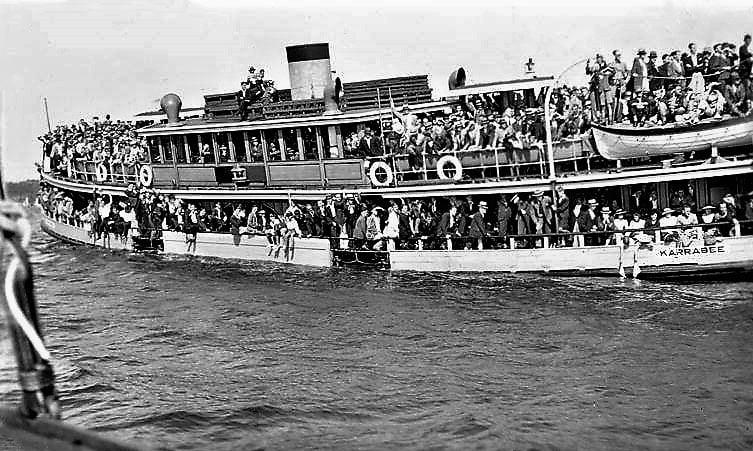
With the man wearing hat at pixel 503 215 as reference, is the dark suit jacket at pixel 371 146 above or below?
above

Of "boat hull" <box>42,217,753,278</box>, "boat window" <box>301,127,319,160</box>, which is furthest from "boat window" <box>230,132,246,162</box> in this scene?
"boat hull" <box>42,217,753,278</box>

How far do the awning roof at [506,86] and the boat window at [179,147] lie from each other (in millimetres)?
9179

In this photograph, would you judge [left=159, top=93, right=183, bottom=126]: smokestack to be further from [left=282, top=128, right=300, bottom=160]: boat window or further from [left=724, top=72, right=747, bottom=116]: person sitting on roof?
[left=724, top=72, right=747, bottom=116]: person sitting on roof

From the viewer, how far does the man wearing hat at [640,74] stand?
703 inches

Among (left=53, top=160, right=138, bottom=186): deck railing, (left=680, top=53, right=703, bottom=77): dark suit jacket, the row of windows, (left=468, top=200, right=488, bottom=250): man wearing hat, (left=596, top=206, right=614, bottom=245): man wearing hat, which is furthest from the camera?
(left=53, top=160, right=138, bottom=186): deck railing

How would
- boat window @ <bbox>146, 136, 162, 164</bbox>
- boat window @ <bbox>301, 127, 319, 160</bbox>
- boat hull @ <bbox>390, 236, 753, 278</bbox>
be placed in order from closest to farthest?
boat hull @ <bbox>390, 236, 753, 278</bbox>, boat window @ <bbox>301, 127, 319, 160</bbox>, boat window @ <bbox>146, 136, 162, 164</bbox>

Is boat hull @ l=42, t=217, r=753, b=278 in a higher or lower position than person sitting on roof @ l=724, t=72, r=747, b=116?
lower

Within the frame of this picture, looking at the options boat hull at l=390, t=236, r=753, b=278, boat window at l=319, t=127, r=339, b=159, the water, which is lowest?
the water

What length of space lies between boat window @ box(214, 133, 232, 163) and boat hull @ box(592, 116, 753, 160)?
11092 millimetres

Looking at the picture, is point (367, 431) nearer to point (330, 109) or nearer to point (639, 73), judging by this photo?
point (639, 73)

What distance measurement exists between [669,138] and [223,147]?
12.7 meters

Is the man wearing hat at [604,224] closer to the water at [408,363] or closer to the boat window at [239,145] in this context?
the water at [408,363]

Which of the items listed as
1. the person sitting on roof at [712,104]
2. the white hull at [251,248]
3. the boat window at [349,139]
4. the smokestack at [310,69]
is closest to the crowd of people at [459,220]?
the white hull at [251,248]

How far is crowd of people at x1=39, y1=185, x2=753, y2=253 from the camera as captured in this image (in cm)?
1673
